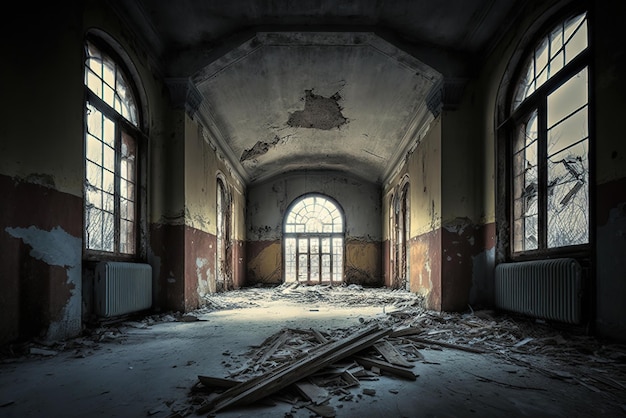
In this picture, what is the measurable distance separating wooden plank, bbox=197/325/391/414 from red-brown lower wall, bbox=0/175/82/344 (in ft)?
8.13

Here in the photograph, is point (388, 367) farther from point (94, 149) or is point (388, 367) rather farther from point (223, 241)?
point (223, 241)

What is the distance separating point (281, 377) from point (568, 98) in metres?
4.50

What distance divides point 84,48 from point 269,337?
4020 millimetres

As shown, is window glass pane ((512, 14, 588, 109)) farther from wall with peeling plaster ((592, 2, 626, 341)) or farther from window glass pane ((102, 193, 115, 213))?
window glass pane ((102, 193, 115, 213))

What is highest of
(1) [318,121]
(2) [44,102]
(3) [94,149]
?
(1) [318,121]

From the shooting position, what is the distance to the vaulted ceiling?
555cm

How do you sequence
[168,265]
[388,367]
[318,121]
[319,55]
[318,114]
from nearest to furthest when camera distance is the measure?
[388,367], [168,265], [319,55], [318,114], [318,121]

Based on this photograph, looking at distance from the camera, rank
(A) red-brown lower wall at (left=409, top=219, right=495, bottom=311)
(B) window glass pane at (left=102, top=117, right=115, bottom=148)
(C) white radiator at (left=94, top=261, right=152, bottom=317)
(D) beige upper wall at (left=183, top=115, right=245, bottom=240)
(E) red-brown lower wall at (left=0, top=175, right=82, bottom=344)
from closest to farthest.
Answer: (E) red-brown lower wall at (left=0, top=175, right=82, bottom=344)
(C) white radiator at (left=94, top=261, right=152, bottom=317)
(B) window glass pane at (left=102, top=117, right=115, bottom=148)
(A) red-brown lower wall at (left=409, top=219, right=495, bottom=311)
(D) beige upper wall at (left=183, top=115, right=245, bottom=240)

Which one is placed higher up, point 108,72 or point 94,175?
point 108,72

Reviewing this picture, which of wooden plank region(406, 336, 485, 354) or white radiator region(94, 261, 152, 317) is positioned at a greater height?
white radiator region(94, 261, 152, 317)

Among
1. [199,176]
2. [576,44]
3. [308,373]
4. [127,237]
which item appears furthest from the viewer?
[199,176]

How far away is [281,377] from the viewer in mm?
2521

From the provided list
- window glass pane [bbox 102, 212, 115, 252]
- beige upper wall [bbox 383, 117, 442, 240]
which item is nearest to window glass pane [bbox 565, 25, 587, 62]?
Result: beige upper wall [bbox 383, 117, 442, 240]

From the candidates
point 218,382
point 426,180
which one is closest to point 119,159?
point 218,382
